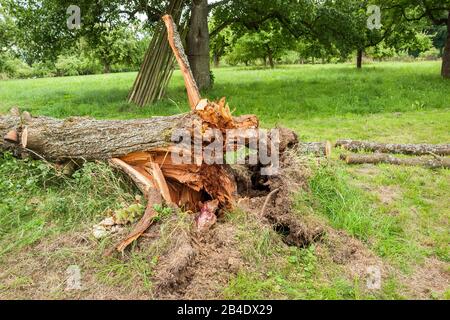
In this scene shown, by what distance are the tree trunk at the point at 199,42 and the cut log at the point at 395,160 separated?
7.16m

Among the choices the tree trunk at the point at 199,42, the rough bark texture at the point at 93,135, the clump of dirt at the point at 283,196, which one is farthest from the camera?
the tree trunk at the point at 199,42

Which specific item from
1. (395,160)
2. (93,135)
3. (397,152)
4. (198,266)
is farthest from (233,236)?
(397,152)

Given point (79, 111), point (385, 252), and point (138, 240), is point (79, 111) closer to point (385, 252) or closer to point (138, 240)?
point (138, 240)

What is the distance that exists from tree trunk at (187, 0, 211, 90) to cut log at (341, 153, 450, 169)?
7161 millimetres

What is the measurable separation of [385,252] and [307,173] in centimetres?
139

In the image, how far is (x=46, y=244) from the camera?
13.5ft

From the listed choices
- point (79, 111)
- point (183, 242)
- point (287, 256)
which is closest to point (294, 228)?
point (287, 256)

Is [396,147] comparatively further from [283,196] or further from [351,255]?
[351,255]

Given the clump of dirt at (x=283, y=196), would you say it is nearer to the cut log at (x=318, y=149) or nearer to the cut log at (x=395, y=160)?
the cut log at (x=318, y=149)

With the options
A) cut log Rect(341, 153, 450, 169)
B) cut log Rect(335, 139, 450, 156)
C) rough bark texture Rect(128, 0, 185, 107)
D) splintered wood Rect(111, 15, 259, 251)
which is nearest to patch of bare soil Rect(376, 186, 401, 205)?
cut log Rect(341, 153, 450, 169)

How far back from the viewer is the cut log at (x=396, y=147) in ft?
22.7

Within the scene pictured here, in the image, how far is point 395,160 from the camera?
6.60m

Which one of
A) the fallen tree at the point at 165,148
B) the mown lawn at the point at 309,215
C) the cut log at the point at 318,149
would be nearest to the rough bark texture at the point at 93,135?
the fallen tree at the point at 165,148

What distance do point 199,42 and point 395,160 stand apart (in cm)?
775
